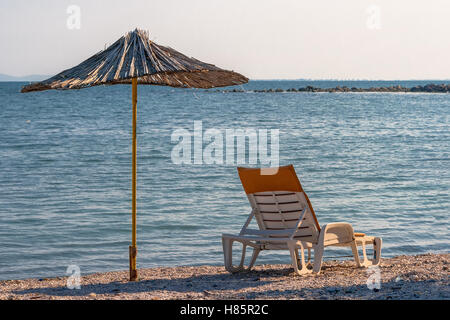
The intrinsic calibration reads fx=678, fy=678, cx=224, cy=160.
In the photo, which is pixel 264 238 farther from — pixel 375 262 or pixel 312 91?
pixel 312 91

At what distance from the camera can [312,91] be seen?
92438mm

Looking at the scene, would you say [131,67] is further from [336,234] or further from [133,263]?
[336,234]

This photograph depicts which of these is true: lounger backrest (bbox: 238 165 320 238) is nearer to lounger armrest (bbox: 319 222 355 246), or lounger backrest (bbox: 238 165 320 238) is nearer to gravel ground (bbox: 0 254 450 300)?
lounger armrest (bbox: 319 222 355 246)

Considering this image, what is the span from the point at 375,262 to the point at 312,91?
8722 cm

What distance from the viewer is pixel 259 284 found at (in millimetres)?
5637

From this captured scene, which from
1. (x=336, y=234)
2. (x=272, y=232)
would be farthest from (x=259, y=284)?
(x=336, y=234)

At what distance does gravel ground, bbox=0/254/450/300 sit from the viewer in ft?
16.4

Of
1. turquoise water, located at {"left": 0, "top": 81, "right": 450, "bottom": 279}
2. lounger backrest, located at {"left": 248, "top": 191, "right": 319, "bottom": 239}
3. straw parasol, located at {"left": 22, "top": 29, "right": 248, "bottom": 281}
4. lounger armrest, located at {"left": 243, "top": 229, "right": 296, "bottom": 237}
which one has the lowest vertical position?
turquoise water, located at {"left": 0, "top": 81, "right": 450, "bottom": 279}

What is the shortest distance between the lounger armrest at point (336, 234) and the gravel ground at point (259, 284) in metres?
0.30

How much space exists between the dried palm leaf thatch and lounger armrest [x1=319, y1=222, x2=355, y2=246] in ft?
5.40

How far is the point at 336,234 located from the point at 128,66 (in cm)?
235

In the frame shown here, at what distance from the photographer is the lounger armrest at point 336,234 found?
589cm

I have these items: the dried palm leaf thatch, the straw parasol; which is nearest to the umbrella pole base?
the straw parasol
